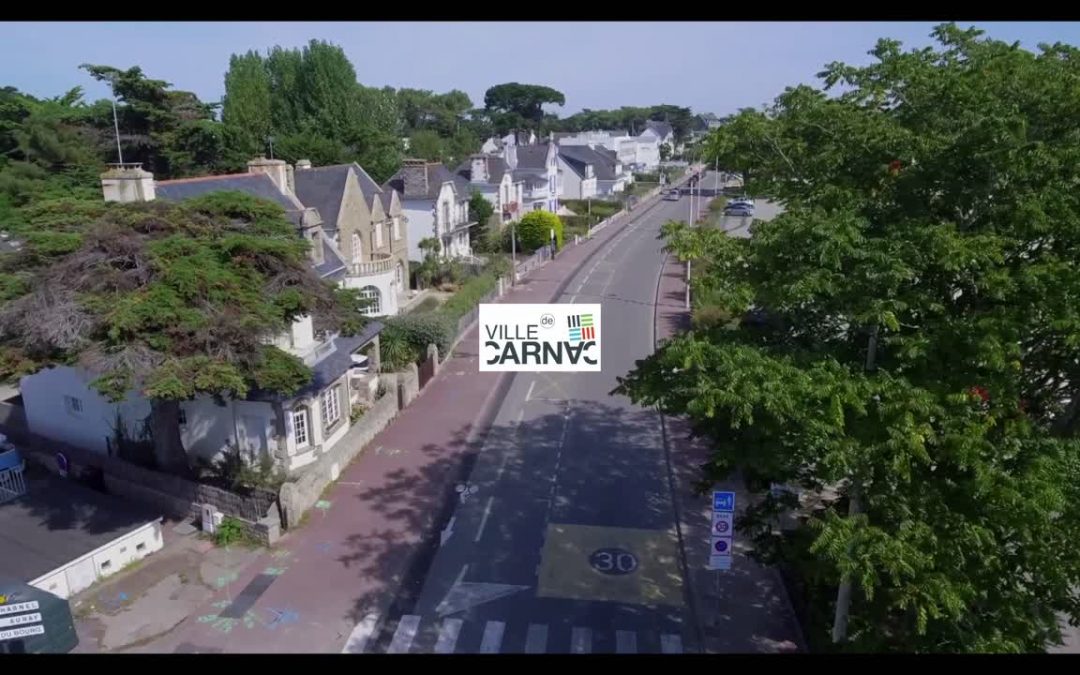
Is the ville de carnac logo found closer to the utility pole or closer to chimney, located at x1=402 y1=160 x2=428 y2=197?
the utility pole

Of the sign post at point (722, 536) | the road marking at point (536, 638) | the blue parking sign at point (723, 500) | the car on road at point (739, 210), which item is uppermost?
the car on road at point (739, 210)

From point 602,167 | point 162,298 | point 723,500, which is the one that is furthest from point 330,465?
point 602,167

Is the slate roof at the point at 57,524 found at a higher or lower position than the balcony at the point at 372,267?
lower

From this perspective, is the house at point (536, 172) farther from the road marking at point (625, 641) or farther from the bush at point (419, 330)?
the road marking at point (625, 641)

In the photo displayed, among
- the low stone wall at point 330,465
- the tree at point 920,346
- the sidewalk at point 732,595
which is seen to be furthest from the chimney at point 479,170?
the tree at point 920,346

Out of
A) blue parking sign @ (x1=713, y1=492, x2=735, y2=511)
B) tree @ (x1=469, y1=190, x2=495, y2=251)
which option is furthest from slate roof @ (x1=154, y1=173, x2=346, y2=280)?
tree @ (x1=469, y1=190, x2=495, y2=251)
